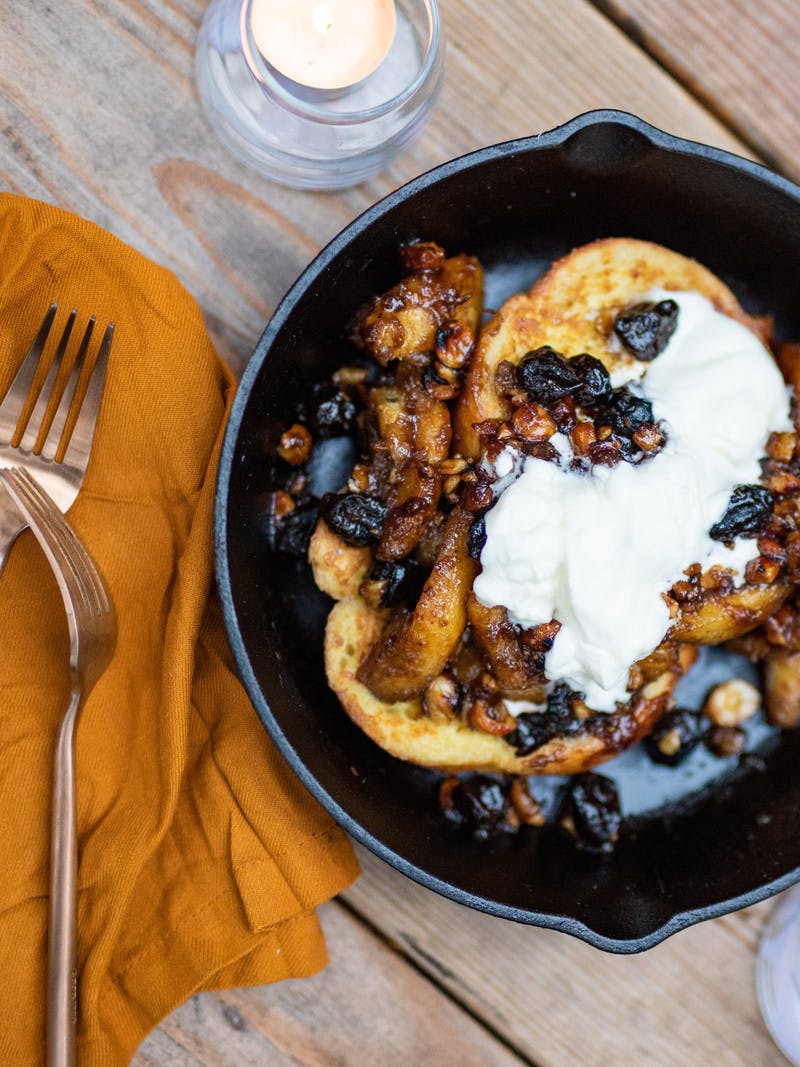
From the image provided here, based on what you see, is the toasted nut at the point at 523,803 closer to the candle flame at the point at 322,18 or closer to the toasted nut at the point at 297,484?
the toasted nut at the point at 297,484

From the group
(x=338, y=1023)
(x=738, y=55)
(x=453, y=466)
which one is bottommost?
(x=338, y=1023)

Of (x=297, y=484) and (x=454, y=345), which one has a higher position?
(x=454, y=345)

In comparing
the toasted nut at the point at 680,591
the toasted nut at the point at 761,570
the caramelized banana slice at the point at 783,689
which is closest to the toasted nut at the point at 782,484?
the toasted nut at the point at 761,570

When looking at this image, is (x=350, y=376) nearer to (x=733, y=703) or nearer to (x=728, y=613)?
(x=728, y=613)

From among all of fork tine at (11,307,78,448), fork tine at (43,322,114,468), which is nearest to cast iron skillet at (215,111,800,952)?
fork tine at (43,322,114,468)

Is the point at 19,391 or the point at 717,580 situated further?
the point at 717,580

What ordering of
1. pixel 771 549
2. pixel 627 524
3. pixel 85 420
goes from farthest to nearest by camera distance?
1. pixel 771 549
2. pixel 85 420
3. pixel 627 524

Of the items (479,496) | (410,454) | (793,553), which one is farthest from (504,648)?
(793,553)

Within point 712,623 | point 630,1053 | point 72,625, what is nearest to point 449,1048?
point 630,1053
